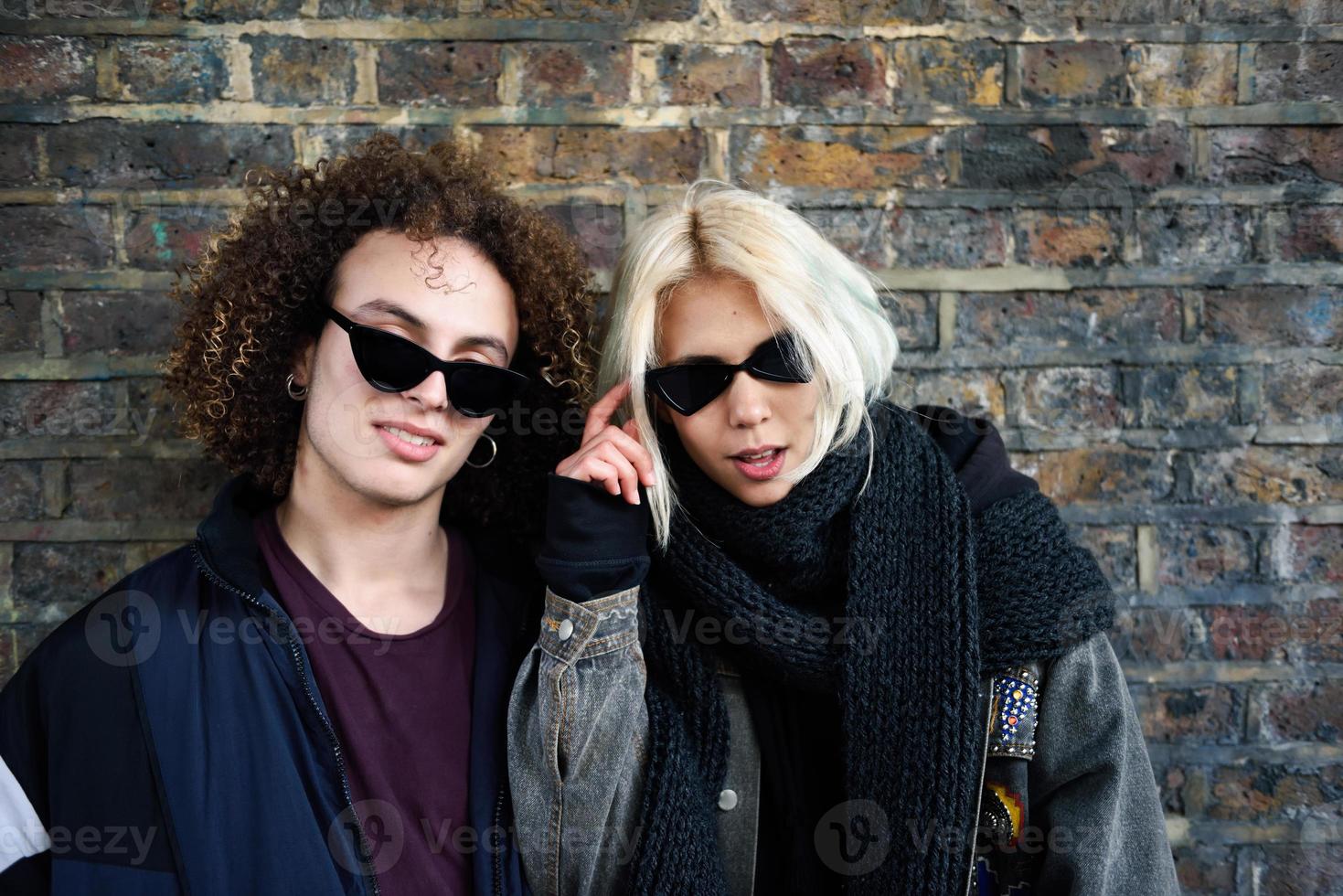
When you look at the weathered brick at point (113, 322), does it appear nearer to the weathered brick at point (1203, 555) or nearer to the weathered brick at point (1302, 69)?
the weathered brick at point (1203, 555)

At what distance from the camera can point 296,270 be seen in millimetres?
1975

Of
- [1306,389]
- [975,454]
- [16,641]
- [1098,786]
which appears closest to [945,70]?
[975,454]

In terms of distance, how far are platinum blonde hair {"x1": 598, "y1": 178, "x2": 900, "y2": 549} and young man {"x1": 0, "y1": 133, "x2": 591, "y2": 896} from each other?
0.23 metres

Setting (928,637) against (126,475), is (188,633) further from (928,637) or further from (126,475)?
(928,637)

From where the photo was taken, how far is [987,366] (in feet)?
7.34

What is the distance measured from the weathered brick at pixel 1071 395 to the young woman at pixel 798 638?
369 millimetres

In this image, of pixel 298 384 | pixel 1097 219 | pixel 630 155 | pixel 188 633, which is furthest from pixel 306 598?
pixel 1097 219

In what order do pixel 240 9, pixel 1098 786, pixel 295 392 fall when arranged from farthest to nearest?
pixel 240 9 < pixel 295 392 < pixel 1098 786

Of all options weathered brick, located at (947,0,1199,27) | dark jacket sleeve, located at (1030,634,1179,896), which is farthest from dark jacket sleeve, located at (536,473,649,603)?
weathered brick, located at (947,0,1199,27)

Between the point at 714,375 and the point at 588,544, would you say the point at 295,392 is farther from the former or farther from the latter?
the point at 714,375

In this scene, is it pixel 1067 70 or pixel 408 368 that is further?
pixel 1067 70

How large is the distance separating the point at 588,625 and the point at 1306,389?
176 cm

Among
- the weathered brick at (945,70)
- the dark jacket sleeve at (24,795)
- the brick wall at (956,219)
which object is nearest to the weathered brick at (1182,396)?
the brick wall at (956,219)

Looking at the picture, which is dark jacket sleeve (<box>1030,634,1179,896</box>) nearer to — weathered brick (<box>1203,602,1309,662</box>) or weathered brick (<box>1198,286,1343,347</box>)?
weathered brick (<box>1203,602,1309,662</box>)
